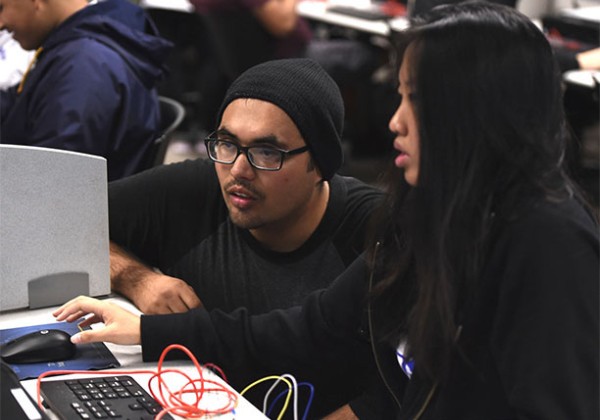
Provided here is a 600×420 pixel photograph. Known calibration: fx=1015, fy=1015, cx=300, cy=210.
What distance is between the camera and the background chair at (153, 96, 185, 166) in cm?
259

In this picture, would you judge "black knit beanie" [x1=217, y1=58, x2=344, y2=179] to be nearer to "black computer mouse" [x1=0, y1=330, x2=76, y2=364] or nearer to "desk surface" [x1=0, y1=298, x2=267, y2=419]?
"desk surface" [x1=0, y1=298, x2=267, y2=419]

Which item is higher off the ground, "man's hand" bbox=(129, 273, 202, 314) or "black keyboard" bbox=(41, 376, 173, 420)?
"black keyboard" bbox=(41, 376, 173, 420)

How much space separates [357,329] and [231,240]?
1.52ft

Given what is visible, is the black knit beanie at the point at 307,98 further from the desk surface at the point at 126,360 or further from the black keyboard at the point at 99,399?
the black keyboard at the point at 99,399

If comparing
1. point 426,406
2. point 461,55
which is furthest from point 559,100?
point 426,406

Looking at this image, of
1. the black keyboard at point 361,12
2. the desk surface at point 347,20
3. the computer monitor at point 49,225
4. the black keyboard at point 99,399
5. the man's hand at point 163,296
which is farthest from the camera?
the black keyboard at point 361,12

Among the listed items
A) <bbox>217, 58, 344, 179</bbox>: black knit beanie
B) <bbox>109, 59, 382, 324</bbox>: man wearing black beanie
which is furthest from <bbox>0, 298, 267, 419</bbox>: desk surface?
<bbox>217, 58, 344, 179</bbox>: black knit beanie

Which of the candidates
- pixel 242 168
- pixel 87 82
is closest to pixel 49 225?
pixel 242 168

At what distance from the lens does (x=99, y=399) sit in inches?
57.6

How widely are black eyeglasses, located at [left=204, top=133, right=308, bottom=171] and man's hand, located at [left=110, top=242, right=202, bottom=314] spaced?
26 cm

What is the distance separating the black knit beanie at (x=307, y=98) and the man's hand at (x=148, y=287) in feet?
1.10

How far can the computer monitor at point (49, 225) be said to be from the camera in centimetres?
175

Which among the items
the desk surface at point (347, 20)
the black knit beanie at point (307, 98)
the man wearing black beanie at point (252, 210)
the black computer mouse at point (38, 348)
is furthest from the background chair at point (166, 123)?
the desk surface at point (347, 20)

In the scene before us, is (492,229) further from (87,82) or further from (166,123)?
(166,123)
